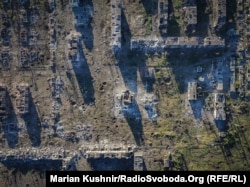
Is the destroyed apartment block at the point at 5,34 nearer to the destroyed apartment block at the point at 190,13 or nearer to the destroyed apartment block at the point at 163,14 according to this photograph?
the destroyed apartment block at the point at 163,14

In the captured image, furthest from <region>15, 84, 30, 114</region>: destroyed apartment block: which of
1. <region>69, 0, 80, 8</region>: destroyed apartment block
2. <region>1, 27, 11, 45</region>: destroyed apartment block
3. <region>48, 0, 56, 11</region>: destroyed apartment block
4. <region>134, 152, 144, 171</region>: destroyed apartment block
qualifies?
<region>134, 152, 144, 171</region>: destroyed apartment block

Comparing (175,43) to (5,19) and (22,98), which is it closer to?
(22,98)

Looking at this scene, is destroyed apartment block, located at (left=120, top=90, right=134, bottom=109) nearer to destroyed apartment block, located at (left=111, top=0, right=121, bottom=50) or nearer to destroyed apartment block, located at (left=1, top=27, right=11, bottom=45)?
destroyed apartment block, located at (left=111, top=0, right=121, bottom=50)

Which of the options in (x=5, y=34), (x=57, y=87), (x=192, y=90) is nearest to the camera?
(x=192, y=90)

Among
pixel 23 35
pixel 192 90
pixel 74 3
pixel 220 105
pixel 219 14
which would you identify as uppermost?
pixel 74 3

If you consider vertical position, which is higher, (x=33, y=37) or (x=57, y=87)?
(x=33, y=37)

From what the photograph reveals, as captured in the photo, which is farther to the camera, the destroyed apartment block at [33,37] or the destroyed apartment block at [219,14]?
the destroyed apartment block at [33,37]

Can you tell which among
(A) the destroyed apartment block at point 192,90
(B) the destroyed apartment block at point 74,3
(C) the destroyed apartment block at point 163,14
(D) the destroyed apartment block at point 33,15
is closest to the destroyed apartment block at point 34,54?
(D) the destroyed apartment block at point 33,15

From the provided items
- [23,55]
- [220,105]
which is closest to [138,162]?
[220,105]

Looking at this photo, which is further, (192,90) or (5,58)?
(5,58)
